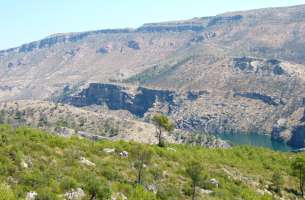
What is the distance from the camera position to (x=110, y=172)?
185ft

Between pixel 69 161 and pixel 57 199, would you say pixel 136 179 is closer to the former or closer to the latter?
pixel 69 161

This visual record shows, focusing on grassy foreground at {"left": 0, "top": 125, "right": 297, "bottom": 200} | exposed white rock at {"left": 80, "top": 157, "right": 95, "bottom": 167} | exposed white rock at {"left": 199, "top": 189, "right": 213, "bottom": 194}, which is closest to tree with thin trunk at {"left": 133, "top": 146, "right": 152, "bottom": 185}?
grassy foreground at {"left": 0, "top": 125, "right": 297, "bottom": 200}

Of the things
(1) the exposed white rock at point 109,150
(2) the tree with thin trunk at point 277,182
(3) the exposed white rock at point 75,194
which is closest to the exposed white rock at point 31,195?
(3) the exposed white rock at point 75,194

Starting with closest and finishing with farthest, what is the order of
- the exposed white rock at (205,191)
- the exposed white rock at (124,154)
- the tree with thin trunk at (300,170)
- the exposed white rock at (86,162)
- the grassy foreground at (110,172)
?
the grassy foreground at (110,172) < the exposed white rock at (86,162) < the exposed white rock at (205,191) < the exposed white rock at (124,154) < the tree with thin trunk at (300,170)

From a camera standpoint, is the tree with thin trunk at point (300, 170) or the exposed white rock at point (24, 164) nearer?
the exposed white rock at point (24, 164)

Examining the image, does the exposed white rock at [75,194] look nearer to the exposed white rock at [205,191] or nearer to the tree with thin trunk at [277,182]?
the exposed white rock at [205,191]

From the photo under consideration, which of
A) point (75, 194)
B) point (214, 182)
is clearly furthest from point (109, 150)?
point (75, 194)

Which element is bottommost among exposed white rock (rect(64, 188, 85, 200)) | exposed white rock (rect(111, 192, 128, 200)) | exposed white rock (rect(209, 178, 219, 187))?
exposed white rock (rect(209, 178, 219, 187))

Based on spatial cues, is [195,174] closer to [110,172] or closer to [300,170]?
[110,172]

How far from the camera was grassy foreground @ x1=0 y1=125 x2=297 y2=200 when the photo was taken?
46438mm

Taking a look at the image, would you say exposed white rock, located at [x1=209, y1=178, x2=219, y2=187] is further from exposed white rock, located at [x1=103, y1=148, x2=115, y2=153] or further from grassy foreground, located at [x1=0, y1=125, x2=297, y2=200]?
exposed white rock, located at [x1=103, y1=148, x2=115, y2=153]

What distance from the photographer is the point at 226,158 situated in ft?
284

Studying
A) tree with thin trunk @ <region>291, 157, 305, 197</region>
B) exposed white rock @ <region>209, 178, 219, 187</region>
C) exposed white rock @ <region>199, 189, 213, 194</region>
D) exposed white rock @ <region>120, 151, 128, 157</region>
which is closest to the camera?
exposed white rock @ <region>199, 189, 213, 194</region>

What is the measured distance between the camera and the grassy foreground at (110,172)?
46.4 m
